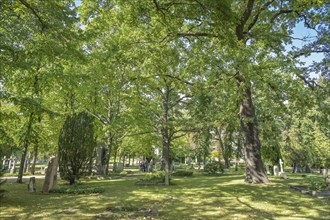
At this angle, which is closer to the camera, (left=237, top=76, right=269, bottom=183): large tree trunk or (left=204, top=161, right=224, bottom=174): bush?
(left=237, top=76, right=269, bottom=183): large tree trunk

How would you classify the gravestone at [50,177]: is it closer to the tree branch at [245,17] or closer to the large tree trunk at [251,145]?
the large tree trunk at [251,145]

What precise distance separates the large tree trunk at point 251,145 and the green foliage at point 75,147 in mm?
11057

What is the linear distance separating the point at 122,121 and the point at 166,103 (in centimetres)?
570

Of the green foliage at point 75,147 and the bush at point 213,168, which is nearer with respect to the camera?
the green foliage at point 75,147

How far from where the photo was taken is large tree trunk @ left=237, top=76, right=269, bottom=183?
16.1 metres

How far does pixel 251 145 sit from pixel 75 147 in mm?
12135

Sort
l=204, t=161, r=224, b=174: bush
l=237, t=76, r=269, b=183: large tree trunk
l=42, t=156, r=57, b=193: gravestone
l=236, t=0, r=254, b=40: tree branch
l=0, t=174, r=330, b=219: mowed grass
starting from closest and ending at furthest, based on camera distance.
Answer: l=0, t=174, r=330, b=219: mowed grass → l=42, t=156, r=57, b=193: gravestone → l=236, t=0, r=254, b=40: tree branch → l=237, t=76, r=269, b=183: large tree trunk → l=204, t=161, r=224, b=174: bush

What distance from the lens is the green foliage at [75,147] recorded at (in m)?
17.5

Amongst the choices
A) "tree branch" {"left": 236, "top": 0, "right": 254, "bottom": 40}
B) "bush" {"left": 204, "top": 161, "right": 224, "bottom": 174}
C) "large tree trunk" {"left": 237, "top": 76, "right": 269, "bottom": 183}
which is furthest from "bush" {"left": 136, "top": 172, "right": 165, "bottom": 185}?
"bush" {"left": 204, "top": 161, "right": 224, "bottom": 174}

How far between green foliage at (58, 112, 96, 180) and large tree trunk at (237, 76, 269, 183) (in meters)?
11.1

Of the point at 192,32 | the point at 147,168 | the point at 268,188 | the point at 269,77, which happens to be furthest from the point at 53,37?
the point at 147,168

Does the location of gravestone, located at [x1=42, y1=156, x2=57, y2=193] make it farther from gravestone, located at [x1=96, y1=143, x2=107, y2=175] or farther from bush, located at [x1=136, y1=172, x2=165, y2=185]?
gravestone, located at [x1=96, y1=143, x2=107, y2=175]

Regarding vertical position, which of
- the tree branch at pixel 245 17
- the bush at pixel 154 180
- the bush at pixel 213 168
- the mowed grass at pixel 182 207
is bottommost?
the mowed grass at pixel 182 207

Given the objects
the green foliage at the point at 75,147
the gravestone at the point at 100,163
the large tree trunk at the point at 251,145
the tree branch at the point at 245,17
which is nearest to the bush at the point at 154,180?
the green foliage at the point at 75,147
